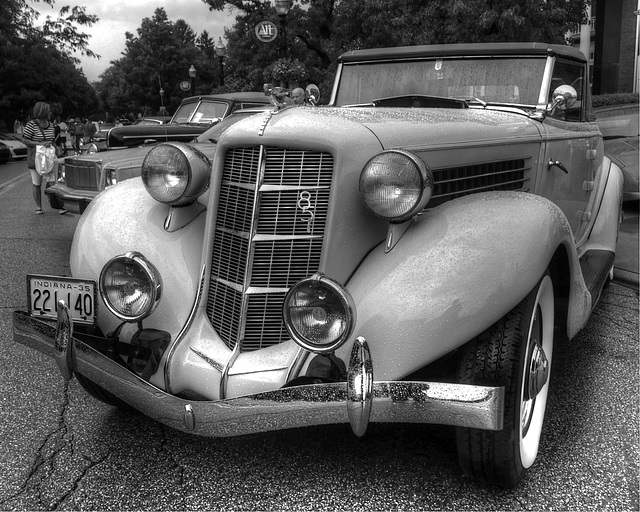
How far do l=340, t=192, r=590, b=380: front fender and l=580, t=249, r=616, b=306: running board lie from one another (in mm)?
911

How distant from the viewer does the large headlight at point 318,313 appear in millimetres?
2068

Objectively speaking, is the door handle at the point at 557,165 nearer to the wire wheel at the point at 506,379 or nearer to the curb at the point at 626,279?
the wire wheel at the point at 506,379

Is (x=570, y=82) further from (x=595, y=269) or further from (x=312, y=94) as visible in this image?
(x=312, y=94)

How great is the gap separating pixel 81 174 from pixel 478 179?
562 centimetres

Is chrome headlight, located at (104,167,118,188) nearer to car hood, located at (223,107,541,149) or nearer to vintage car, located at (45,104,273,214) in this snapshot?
vintage car, located at (45,104,273,214)

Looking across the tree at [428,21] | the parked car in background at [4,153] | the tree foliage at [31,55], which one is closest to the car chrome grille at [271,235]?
the tree at [428,21]

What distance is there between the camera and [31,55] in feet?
107

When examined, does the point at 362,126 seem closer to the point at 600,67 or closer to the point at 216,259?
the point at 216,259

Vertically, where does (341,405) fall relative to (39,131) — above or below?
below

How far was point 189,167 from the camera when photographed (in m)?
2.72

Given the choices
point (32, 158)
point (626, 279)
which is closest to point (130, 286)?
point (626, 279)

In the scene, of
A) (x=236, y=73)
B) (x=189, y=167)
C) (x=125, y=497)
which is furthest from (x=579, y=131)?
Answer: (x=236, y=73)

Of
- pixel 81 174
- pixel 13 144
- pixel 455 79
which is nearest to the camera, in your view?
pixel 455 79

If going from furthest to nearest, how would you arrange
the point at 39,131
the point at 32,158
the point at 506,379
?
the point at 32,158
the point at 39,131
the point at 506,379
